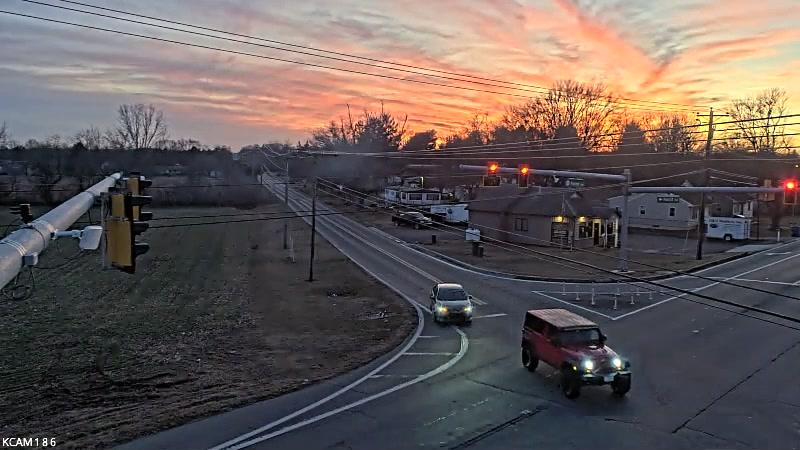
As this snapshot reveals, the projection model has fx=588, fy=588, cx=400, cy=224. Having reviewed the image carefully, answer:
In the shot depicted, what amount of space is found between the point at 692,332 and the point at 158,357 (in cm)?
2080

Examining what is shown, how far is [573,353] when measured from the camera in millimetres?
16656

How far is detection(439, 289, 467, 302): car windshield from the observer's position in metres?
26.6

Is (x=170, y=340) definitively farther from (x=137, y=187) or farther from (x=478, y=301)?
(x=478, y=301)

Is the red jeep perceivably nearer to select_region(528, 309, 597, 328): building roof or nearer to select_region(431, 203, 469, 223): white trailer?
select_region(528, 309, 597, 328): building roof

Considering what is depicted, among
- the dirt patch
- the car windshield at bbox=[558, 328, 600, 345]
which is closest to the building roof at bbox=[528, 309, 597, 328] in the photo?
the car windshield at bbox=[558, 328, 600, 345]

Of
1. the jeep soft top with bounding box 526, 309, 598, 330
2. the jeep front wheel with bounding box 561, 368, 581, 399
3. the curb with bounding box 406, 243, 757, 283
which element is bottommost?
the curb with bounding box 406, 243, 757, 283

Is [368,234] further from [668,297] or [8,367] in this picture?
[8,367]

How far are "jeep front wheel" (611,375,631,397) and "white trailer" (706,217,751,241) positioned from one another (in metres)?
52.9

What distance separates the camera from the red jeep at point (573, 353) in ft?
52.7

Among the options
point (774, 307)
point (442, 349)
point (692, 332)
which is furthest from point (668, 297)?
point (442, 349)

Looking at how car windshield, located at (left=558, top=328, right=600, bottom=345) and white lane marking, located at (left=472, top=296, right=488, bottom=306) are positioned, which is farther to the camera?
white lane marking, located at (left=472, top=296, right=488, bottom=306)

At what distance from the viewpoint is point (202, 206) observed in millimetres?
92688

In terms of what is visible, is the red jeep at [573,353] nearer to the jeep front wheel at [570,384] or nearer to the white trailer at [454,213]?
the jeep front wheel at [570,384]

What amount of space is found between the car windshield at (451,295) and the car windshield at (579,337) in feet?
30.9
